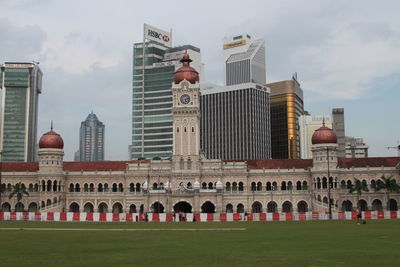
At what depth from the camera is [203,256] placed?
26.1m

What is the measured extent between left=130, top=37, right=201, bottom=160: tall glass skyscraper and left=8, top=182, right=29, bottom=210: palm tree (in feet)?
265

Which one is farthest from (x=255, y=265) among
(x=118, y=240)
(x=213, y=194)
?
(x=213, y=194)

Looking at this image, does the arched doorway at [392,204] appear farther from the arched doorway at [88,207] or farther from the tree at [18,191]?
the tree at [18,191]

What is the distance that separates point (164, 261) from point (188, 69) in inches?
3418

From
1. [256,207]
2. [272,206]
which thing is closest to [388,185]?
[272,206]

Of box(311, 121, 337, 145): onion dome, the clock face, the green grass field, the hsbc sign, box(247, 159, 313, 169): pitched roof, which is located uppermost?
the hsbc sign

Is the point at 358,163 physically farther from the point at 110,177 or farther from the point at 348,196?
the point at 110,177

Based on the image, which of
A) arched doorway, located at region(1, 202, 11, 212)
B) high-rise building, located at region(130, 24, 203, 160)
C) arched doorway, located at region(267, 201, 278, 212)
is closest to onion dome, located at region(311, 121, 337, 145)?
arched doorway, located at region(267, 201, 278, 212)

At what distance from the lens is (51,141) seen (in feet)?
349

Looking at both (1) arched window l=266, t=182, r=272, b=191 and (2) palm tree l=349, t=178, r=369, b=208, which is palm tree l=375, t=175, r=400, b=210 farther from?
(1) arched window l=266, t=182, r=272, b=191

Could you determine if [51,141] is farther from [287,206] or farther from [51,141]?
[287,206]

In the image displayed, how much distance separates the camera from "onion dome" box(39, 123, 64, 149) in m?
106

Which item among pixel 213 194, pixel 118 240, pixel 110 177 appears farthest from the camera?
pixel 110 177

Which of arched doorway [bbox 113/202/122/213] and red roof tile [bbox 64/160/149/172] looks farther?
red roof tile [bbox 64/160/149/172]
